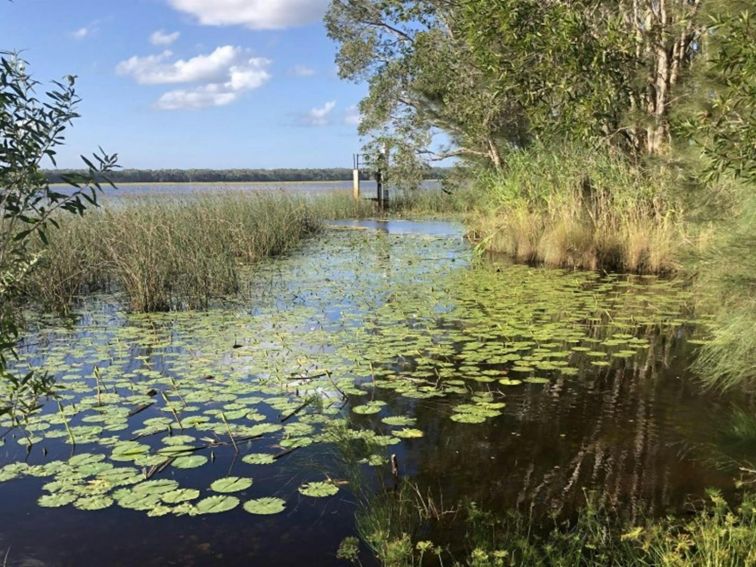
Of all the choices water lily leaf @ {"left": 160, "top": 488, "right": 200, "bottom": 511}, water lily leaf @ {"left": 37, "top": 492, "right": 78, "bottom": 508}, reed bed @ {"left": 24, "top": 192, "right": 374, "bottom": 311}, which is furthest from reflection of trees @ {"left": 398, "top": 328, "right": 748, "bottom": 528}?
reed bed @ {"left": 24, "top": 192, "right": 374, "bottom": 311}

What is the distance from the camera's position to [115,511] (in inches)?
111

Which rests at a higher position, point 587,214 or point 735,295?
point 587,214

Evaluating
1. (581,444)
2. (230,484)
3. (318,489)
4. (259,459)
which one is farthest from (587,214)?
(230,484)

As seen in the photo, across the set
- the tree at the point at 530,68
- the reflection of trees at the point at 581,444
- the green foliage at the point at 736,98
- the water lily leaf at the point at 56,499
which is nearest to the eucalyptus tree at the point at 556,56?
the tree at the point at 530,68

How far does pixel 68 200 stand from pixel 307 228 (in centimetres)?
1401

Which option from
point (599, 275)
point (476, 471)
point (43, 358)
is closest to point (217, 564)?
point (476, 471)

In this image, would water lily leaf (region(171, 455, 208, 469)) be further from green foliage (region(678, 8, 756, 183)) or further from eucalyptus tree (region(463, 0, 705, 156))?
eucalyptus tree (region(463, 0, 705, 156))

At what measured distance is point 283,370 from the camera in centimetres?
477

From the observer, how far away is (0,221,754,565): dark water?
271 cm

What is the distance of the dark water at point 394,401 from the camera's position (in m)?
2.71

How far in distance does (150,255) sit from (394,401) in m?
4.48

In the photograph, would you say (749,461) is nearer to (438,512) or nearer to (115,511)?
(438,512)

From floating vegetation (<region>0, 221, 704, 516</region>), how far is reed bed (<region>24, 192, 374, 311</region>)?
392mm

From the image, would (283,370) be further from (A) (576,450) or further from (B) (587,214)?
(B) (587,214)
